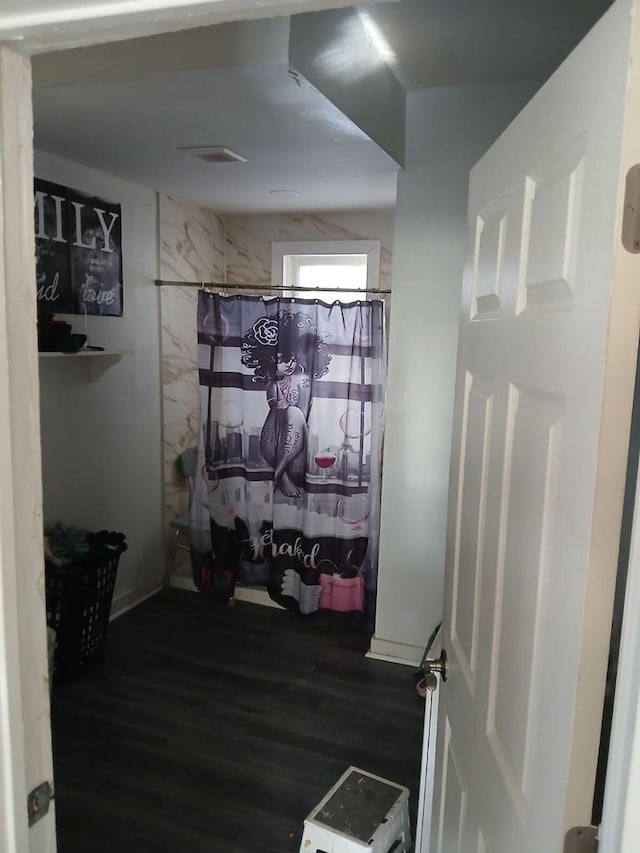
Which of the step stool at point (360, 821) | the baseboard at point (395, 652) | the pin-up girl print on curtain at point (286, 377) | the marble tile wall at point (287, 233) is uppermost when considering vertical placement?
the marble tile wall at point (287, 233)

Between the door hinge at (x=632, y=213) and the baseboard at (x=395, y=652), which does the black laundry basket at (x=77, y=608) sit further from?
the door hinge at (x=632, y=213)

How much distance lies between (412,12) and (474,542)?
1667 millimetres

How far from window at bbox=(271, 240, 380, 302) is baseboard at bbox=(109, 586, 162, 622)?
6.72 feet

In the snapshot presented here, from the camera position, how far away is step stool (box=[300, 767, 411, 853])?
5.17ft

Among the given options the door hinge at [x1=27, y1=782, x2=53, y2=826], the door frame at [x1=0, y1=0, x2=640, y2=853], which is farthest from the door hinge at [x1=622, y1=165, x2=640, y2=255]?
the door hinge at [x1=27, y1=782, x2=53, y2=826]

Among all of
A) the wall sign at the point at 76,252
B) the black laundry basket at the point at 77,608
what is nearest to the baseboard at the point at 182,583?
the black laundry basket at the point at 77,608

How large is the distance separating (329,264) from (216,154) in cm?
155

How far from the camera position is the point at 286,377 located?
127 inches

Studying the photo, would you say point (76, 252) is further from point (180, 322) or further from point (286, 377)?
point (286, 377)

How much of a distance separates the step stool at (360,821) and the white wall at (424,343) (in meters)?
1.19

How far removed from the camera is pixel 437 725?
4.86 feet

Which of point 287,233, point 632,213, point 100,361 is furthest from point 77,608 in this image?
point 632,213

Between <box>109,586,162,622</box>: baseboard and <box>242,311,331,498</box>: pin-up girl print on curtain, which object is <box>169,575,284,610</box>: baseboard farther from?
<box>242,311,331,498</box>: pin-up girl print on curtain

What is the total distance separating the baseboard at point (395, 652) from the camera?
296cm
